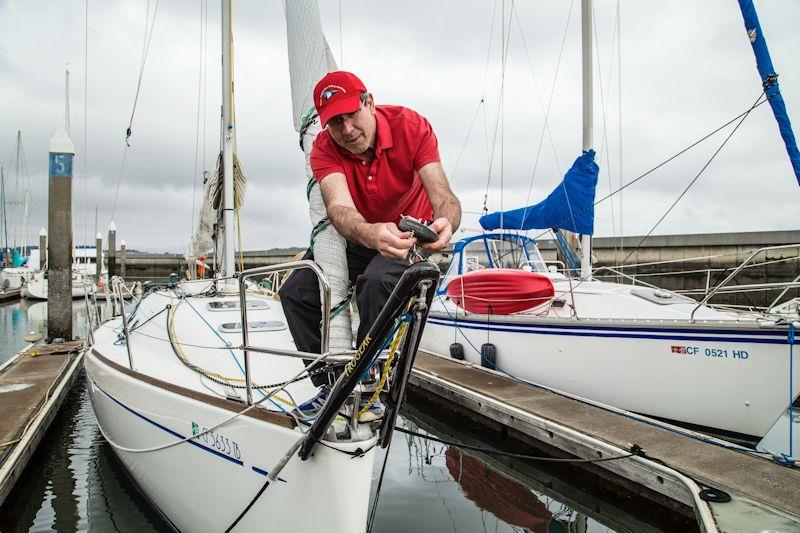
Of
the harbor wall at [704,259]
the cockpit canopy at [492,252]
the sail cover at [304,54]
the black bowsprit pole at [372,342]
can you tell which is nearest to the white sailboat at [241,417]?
the black bowsprit pole at [372,342]

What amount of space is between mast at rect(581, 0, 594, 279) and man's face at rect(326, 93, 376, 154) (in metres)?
6.85

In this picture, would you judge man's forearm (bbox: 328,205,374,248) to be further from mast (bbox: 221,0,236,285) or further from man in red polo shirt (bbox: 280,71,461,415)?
mast (bbox: 221,0,236,285)

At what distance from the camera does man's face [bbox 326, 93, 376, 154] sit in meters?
2.42

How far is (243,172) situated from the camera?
677cm

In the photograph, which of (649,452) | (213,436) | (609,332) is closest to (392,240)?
(213,436)

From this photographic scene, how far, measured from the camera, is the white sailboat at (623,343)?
545cm

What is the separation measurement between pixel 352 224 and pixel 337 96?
1.99 ft

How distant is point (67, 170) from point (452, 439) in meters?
9.85

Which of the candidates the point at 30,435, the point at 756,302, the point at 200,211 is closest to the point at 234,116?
the point at 200,211

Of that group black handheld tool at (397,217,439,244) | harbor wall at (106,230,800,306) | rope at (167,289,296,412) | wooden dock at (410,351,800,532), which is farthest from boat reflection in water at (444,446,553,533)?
harbor wall at (106,230,800,306)

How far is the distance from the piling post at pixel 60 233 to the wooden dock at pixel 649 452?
338 inches

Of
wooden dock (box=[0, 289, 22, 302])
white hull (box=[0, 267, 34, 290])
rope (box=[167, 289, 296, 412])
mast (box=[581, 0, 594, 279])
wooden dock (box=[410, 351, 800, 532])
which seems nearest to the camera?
rope (box=[167, 289, 296, 412])

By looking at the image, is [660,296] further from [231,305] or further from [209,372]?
[209,372]

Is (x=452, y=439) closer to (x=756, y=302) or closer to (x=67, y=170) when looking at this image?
(x=67, y=170)
